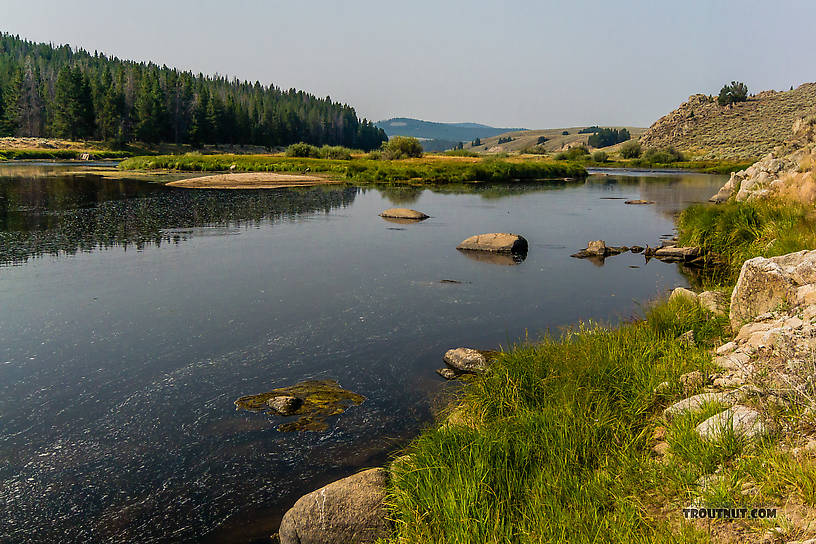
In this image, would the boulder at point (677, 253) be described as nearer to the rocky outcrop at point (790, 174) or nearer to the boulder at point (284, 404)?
the rocky outcrop at point (790, 174)

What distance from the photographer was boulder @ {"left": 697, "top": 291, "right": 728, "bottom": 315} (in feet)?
36.0

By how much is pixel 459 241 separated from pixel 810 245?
15205 millimetres

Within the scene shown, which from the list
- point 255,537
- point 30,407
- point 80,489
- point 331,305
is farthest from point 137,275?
point 255,537

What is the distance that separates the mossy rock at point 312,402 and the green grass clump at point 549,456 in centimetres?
227

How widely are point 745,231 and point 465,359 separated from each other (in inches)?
582

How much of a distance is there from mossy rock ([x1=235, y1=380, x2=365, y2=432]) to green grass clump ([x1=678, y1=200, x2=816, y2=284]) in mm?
11418

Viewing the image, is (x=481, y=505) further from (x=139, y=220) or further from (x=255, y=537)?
(x=139, y=220)

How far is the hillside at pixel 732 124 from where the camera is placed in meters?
120

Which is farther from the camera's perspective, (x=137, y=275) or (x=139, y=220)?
(x=139, y=220)

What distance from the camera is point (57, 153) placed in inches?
3686

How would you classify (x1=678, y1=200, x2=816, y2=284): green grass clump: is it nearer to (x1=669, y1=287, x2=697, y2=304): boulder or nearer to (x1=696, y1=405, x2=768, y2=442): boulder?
(x1=669, y1=287, x2=697, y2=304): boulder

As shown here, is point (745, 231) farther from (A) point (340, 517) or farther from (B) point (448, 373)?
(A) point (340, 517)

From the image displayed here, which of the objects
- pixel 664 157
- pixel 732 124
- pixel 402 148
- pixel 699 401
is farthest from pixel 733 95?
pixel 699 401

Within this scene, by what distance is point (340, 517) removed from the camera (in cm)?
601
